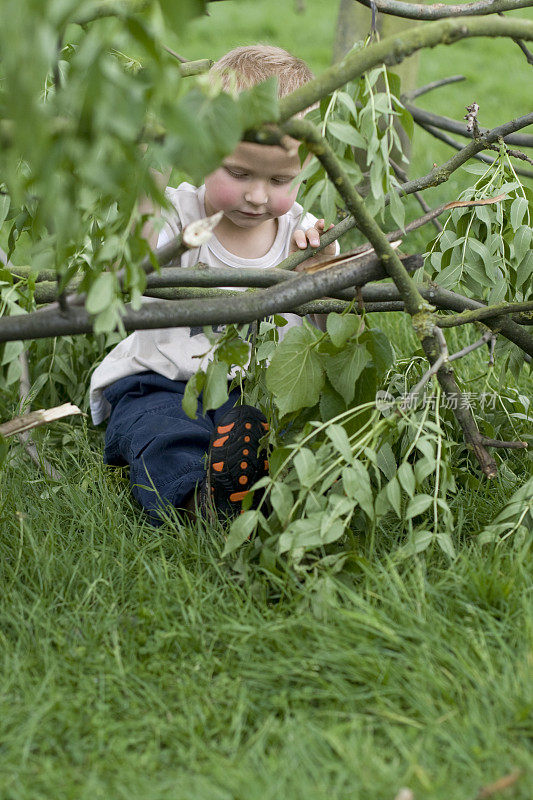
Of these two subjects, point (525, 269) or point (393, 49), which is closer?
point (393, 49)

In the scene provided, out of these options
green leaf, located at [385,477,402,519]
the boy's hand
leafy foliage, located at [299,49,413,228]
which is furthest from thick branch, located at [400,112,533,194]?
green leaf, located at [385,477,402,519]

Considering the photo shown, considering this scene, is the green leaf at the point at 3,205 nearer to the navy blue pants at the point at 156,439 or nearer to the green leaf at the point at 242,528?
the navy blue pants at the point at 156,439

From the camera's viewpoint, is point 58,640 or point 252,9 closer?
point 58,640

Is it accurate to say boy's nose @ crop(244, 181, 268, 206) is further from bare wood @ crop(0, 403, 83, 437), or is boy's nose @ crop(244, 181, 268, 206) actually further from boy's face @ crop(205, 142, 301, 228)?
bare wood @ crop(0, 403, 83, 437)

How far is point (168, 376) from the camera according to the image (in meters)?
2.23

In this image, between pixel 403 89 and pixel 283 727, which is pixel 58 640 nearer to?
pixel 283 727

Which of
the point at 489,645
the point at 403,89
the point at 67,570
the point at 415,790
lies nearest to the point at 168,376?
the point at 67,570

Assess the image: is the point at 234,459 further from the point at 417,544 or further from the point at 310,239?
the point at 310,239

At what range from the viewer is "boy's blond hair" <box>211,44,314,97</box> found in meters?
2.08

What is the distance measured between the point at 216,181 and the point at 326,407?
2.61ft

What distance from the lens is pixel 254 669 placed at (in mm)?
1314

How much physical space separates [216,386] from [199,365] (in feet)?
0.95

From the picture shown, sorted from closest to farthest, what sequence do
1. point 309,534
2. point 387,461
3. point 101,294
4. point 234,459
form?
point 101,294, point 309,534, point 387,461, point 234,459

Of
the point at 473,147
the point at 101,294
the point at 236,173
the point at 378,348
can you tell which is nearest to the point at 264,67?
the point at 236,173
